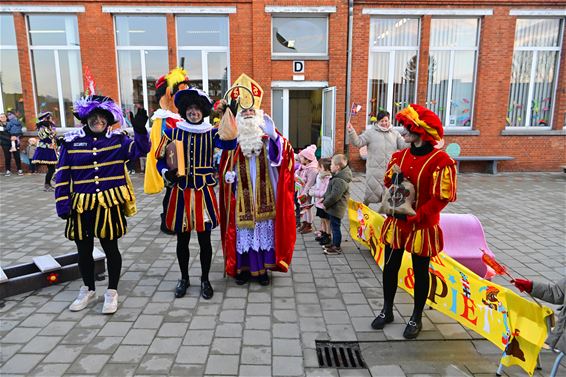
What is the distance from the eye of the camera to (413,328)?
3381 millimetres

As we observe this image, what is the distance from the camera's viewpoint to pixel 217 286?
4.37m

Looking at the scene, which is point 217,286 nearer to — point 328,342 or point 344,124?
point 328,342

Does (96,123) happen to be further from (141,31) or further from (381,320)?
(141,31)

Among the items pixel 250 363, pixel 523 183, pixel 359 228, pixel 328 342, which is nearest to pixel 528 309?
pixel 328 342

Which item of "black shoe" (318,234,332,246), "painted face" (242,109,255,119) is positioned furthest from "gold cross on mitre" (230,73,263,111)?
"black shoe" (318,234,332,246)

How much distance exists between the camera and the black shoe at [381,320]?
139 inches

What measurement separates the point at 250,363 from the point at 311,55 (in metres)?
9.92

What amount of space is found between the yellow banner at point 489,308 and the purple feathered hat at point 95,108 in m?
3.06

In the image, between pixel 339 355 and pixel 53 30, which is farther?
pixel 53 30

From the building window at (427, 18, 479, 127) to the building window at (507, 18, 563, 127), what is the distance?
130 cm

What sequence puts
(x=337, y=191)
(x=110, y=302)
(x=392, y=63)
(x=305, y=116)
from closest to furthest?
(x=110, y=302) < (x=337, y=191) < (x=392, y=63) < (x=305, y=116)

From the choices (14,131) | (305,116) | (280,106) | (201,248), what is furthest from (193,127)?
(305,116)

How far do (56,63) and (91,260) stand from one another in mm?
10130

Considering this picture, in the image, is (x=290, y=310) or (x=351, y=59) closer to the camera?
(x=290, y=310)
